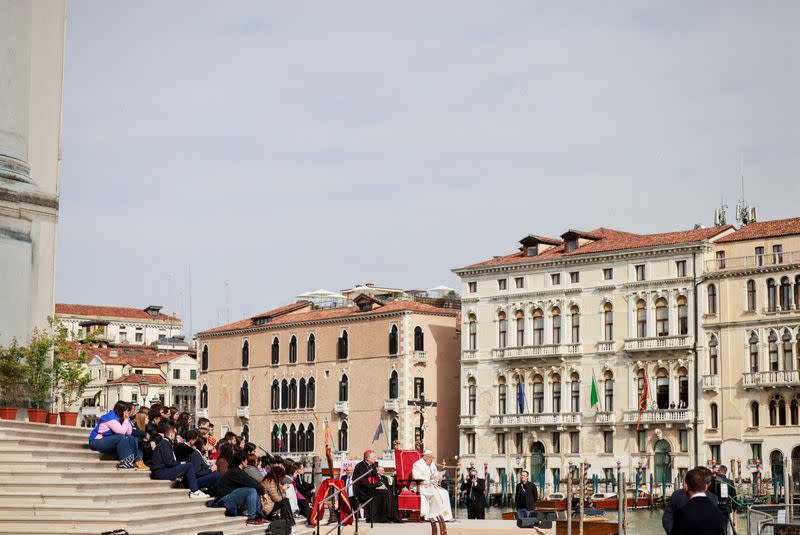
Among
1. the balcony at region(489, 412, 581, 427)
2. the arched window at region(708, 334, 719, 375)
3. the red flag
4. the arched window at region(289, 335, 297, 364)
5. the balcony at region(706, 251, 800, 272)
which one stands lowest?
the balcony at region(489, 412, 581, 427)

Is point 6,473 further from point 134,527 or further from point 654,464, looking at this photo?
point 654,464

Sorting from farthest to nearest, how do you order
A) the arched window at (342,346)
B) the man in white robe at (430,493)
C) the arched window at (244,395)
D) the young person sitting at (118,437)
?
the arched window at (244,395) → the arched window at (342,346) → the man in white robe at (430,493) → the young person sitting at (118,437)

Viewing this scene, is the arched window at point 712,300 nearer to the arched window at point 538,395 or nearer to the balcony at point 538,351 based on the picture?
the balcony at point 538,351

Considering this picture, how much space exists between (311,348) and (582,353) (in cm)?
1376

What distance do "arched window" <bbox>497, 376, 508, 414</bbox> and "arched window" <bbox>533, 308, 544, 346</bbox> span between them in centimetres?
203

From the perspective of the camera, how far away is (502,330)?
58031 mm

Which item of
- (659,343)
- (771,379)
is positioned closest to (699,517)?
(771,379)

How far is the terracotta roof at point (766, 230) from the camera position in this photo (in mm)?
50312

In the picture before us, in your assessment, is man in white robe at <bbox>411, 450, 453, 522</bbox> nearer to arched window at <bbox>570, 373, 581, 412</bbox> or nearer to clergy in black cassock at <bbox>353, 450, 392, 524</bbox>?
clergy in black cassock at <bbox>353, 450, 392, 524</bbox>

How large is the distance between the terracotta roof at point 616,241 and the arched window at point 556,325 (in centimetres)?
200

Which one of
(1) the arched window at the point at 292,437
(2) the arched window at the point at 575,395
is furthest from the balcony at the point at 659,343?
(1) the arched window at the point at 292,437

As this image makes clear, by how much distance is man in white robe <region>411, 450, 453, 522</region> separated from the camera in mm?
17031

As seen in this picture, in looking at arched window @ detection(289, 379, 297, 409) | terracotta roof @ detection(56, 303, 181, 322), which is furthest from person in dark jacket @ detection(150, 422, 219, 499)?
terracotta roof @ detection(56, 303, 181, 322)

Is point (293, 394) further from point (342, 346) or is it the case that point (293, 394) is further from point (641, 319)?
point (641, 319)
